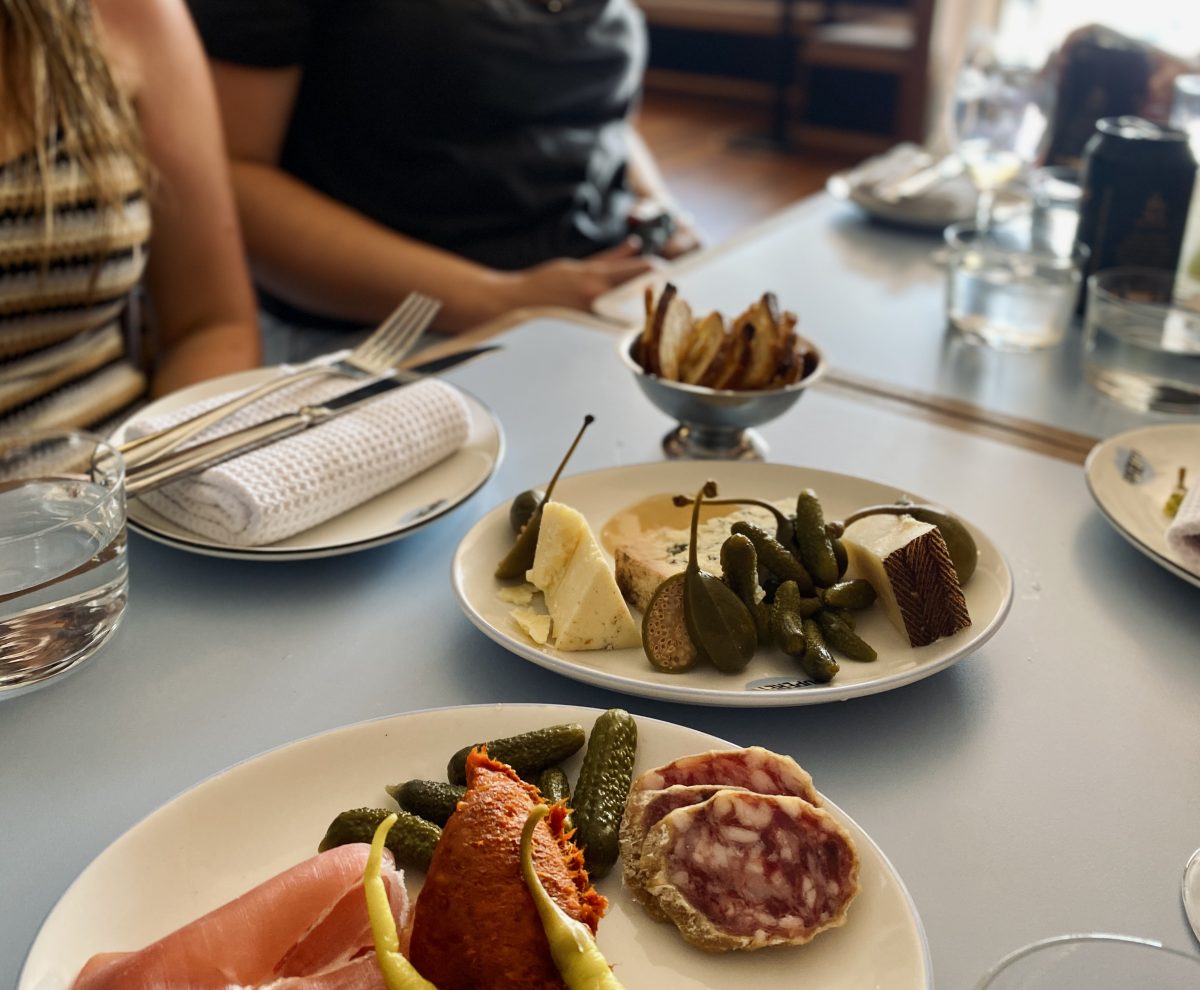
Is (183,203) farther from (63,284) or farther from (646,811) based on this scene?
(646,811)

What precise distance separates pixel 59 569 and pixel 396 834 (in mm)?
296

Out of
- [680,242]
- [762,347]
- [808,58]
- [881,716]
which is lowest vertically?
[808,58]

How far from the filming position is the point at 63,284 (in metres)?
1.15

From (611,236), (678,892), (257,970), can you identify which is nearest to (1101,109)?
(611,236)

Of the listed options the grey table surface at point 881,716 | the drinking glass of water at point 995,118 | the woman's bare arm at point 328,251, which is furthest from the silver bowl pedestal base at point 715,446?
the drinking glass of water at point 995,118

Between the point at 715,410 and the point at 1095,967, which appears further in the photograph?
the point at 715,410

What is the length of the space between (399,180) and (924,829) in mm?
1355

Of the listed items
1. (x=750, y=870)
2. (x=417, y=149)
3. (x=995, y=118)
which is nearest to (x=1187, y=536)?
(x=750, y=870)

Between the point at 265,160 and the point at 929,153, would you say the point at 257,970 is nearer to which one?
the point at 265,160

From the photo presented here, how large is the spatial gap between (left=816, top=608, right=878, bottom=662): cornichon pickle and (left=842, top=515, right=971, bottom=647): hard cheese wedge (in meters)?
0.03

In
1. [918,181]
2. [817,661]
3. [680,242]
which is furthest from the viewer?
[680,242]

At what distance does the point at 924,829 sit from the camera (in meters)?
0.58

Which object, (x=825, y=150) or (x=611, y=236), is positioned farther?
(x=825, y=150)

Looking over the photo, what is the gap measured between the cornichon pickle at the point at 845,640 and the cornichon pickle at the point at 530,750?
18cm
